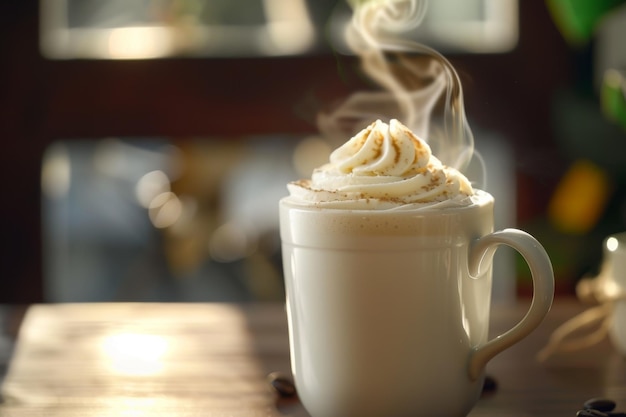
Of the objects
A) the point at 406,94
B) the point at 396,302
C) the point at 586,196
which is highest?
the point at 406,94

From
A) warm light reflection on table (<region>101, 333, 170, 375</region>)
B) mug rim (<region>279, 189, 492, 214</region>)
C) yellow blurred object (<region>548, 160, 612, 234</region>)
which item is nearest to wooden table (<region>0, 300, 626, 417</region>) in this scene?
warm light reflection on table (<region>101, 333, 170, 375</region>)

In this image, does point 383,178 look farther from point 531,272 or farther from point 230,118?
point 230,118

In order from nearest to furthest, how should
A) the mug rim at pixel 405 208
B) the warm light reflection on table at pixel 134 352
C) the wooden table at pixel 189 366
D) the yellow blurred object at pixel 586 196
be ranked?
the mug rim at pixel 405 208
the wooden table at pixel 189 366
the warm light reflection on table at pixel 134 352
the yellow blurred object at pixel 586 196

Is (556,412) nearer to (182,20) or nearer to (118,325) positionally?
(118,325)

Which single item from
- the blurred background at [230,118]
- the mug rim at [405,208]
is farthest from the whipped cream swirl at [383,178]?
the blurred background at [230,118]

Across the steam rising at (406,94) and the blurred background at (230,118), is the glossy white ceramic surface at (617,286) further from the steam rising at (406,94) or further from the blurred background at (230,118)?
the blurred background at (230,118)

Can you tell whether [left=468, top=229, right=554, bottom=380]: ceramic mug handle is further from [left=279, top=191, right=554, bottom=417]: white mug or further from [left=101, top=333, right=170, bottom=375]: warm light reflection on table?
[left=101, top=333, right=170, bottom=375]: warm light reflection on table

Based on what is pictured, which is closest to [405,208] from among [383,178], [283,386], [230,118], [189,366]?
[383,178]
